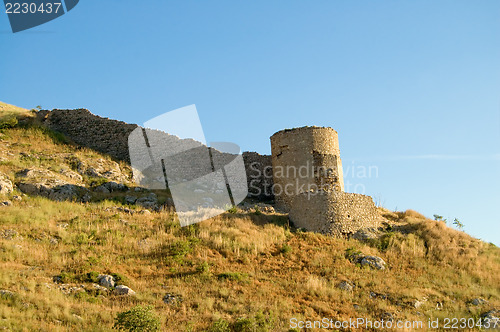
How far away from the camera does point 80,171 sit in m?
20.5

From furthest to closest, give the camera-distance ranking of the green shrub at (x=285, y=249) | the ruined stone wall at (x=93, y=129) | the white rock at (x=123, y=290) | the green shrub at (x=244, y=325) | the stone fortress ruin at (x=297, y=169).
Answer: the ruined stone wall at (x=93, y=129) < the stone fortress ruin at (x=297, y=169) < the green shrub at (x=285, y=249) < the white rock at (x=123, y=290) < the green shrub at (x=244, y=325)

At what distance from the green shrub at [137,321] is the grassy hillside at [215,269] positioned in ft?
0.97

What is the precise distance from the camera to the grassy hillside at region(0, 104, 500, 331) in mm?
10000

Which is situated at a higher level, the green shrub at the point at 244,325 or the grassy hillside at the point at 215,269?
the grassy hillside at the point at 215,269

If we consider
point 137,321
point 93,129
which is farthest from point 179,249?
point 93,129

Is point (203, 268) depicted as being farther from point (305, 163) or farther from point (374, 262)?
point (305, 163)

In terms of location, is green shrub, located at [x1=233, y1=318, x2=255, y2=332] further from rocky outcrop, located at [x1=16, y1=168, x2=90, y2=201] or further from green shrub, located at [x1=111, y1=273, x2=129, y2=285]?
rocky outcrop, located at [x1=16, y1=168, x2=90, y2=201]

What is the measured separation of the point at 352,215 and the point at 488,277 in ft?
17.3

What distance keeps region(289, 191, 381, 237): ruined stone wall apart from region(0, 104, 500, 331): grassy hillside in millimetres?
618

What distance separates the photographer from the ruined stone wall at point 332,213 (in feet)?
56.0

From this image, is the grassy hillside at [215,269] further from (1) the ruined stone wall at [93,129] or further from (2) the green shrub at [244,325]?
(1) the ruined stone wall at [93,129]

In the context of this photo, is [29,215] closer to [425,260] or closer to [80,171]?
[80,171]

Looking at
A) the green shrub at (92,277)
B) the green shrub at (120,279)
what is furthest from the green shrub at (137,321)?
the green shrub at (92,277)

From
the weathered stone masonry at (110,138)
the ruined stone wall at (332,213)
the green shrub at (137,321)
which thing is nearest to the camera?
the green shrub at (137,321)
